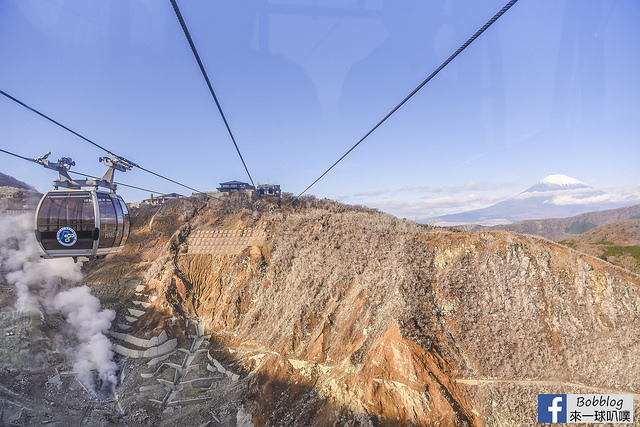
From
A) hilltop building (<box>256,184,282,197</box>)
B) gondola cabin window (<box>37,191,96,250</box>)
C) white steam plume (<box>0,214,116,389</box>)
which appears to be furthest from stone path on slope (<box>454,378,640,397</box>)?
hilltop building (<box>256,184,282,197</box>)

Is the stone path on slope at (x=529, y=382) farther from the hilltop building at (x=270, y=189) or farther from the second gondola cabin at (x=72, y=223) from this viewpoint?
the hilltop building at (x=270, y=189)

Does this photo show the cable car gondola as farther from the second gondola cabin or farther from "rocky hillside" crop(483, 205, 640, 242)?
"rocky hillside" crop(483, 205, 640, 242)

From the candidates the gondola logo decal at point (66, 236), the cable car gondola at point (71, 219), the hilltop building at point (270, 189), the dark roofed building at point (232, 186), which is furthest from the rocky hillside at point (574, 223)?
the gondola logo decal at point (66, 236)

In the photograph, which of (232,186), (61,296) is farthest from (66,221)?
(232,186)

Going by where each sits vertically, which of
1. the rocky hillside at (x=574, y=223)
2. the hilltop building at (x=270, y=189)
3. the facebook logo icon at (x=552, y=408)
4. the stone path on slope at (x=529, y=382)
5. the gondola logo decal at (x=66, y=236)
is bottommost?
the facebook logo icon at (x=552, y=408)

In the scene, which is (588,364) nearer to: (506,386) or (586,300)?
(586,300)

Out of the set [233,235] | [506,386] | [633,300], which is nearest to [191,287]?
[233,235]
